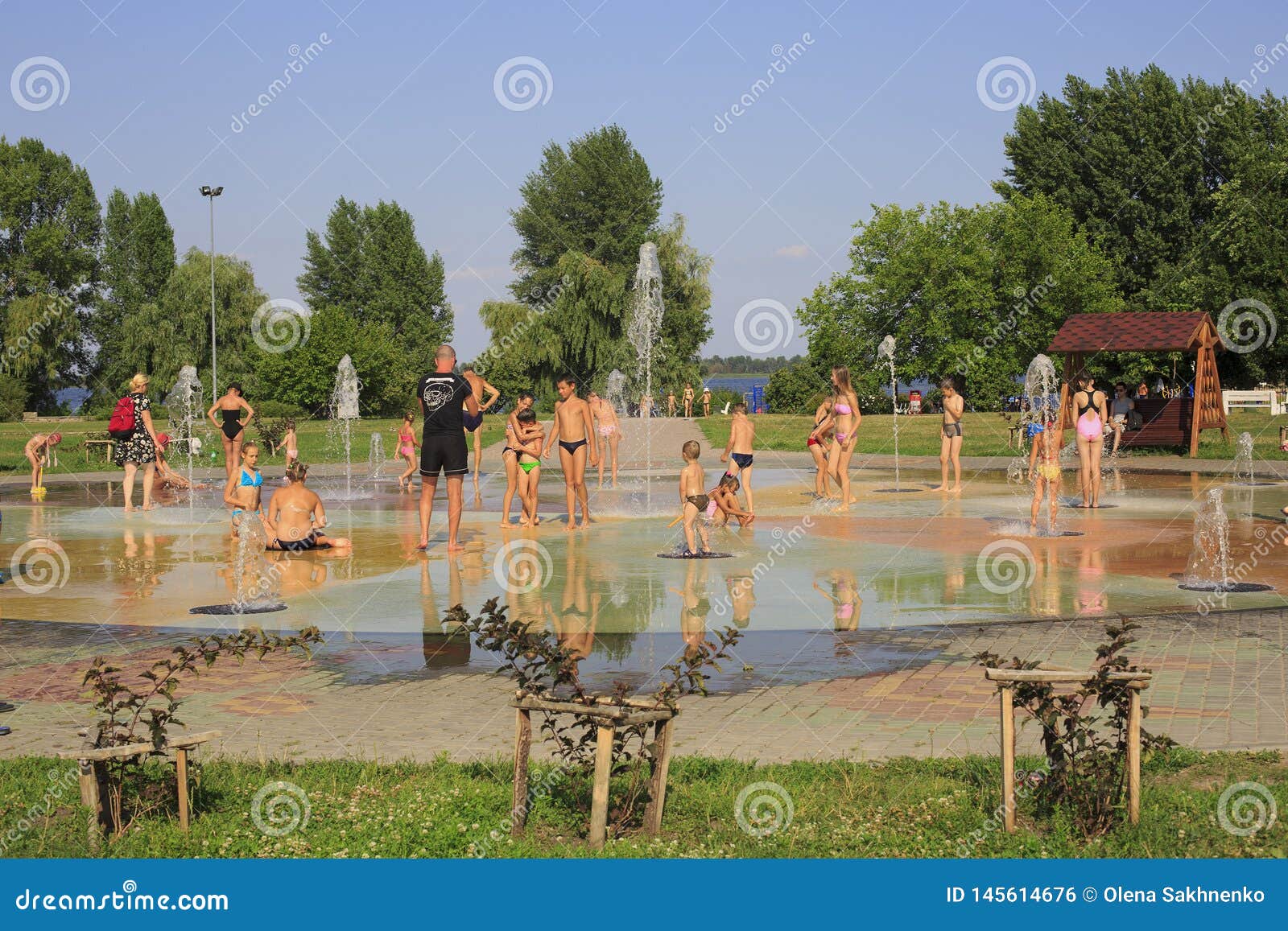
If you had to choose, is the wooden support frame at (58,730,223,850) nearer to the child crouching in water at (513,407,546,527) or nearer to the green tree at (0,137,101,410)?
the child crouching in water at (513,407,546,527)

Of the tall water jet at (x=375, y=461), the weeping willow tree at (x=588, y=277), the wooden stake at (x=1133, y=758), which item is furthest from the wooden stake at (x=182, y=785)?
the weeping willow tree at (x=588, y=277)

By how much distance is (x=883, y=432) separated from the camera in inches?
1655

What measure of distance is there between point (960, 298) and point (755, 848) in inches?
2439

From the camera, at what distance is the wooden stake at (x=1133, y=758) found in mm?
5480

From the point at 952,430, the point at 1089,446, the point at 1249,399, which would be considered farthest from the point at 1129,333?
the point at 1249,399

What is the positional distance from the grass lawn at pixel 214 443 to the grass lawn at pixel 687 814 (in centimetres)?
2583

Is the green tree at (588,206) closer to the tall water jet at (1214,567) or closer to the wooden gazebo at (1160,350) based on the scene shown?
the wooden gazebo at (1160,350)

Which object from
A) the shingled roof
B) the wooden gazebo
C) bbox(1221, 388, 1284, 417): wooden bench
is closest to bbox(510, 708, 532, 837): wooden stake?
the wooden gazebo

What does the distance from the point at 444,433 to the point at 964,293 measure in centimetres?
5291

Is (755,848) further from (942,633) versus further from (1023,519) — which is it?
(1023,519)

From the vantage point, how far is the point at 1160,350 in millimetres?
33344

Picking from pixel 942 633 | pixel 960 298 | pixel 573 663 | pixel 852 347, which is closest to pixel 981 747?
pixel 573 663

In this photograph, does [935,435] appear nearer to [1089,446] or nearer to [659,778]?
[1089,446]

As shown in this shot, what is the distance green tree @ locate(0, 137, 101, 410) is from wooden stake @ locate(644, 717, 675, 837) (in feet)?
235
